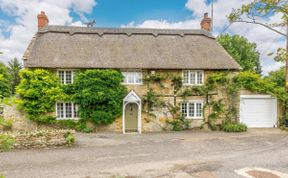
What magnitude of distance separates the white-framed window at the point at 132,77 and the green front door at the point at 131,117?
1774mm

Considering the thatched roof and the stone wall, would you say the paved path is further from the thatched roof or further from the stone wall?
the thatched roof

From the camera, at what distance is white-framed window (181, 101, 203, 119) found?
55.0 ft

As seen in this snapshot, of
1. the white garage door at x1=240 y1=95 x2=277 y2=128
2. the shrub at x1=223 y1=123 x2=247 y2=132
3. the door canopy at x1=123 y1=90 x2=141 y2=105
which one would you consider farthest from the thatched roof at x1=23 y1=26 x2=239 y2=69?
the shrub at x1=223 y1=123 x2=247 y2=132

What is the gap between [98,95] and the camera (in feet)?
48.7

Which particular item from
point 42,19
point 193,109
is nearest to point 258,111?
point 193,109

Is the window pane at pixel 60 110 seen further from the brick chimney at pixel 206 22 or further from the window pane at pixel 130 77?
the brick chimney at pixel 206 22

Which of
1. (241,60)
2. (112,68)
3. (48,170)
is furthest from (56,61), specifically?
(241,60)

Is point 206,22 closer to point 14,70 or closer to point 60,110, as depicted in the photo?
point 60,110

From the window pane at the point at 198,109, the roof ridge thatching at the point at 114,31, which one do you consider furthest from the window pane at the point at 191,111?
the roof ridge thatching at the point at 114,31

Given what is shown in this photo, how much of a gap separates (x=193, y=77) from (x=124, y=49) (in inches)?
240

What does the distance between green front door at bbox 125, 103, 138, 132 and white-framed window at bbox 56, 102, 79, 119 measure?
12.2 ft

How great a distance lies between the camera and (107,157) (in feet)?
30.5

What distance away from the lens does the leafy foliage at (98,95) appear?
14.9 metres

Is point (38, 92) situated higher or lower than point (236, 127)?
higher
